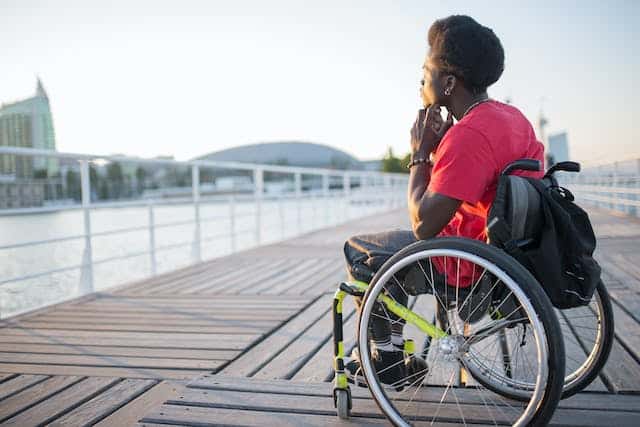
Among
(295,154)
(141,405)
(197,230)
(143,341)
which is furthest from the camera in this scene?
(295,154)

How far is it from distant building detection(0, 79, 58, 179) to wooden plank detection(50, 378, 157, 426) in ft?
4.84

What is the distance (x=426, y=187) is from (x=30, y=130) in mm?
2614

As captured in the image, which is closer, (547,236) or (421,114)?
(547,236)

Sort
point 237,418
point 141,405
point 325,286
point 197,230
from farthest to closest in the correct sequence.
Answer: point 197,230, point 325,286, point 141,405, point 237,418

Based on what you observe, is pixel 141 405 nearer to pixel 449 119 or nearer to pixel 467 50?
pixel 449 119

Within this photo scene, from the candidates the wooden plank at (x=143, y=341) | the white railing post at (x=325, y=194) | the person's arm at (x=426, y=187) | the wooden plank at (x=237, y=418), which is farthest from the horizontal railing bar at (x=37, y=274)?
the white railing post at (x=325, y=194)

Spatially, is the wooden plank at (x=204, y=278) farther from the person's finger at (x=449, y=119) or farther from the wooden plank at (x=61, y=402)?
the person's finger at (x=449, y=119)

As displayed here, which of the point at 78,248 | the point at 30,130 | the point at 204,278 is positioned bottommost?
the point at 204,278

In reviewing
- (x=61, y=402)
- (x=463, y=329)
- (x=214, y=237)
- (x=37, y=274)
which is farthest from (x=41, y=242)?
(x=463, y=329)

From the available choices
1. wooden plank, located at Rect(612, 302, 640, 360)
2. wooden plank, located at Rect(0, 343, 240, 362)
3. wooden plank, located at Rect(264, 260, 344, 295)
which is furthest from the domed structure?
wooden plank, located at Rect(612, 302, 640, 360)

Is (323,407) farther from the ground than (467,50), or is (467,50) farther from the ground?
(467,50)

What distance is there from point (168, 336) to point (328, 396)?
86 centimetres

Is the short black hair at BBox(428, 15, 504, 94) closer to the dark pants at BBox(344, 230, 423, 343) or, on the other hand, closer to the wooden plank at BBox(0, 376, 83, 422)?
the dark pants at BBox(344, 230, 423, 343)

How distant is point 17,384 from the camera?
1495 millimetres
